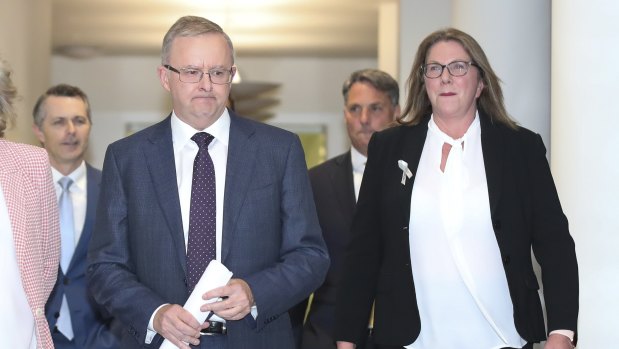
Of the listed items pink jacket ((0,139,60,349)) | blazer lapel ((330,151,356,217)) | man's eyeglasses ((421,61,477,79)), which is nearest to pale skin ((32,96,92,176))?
blazer lapel ((330,151,356,217))

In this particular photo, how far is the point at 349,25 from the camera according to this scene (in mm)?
11461

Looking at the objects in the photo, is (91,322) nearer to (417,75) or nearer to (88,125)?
(88,125)

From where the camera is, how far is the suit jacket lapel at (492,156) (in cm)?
346

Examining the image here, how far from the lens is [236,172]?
131 inches

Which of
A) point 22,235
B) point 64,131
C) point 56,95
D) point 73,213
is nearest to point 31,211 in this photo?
point 22,235

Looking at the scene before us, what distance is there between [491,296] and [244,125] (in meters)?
0.94

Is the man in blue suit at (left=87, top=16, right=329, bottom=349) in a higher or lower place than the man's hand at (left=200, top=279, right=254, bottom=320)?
higher

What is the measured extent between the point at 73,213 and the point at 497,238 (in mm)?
2564

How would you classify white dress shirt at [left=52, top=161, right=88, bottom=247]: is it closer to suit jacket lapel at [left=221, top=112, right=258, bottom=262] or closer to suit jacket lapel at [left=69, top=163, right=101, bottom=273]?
suit jacket lapel at [left=69, top=163, right=101, bottom=273]

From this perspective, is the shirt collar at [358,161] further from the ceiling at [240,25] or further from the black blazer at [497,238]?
the ceiling at [240,25]

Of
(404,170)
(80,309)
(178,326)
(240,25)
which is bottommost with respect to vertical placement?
(80,309)

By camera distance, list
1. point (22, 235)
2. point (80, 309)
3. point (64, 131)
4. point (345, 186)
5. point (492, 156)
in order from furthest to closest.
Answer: point (64, 131) → point (80, 309) → point (345, 186) → point (492, 156) → point (22, 235)

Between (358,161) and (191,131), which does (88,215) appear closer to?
(358,161)

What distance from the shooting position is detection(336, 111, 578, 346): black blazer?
11.3 ft
